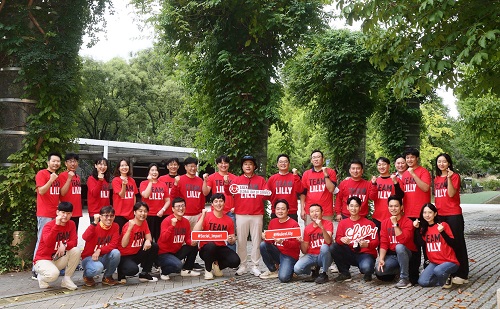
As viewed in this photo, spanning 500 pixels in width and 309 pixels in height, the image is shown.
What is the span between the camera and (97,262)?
6.62 meters

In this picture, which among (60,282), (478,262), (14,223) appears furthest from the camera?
(478,262)

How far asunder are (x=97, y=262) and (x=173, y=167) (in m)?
2.22

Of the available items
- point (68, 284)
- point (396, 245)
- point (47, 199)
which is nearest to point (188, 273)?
point (68, 284)

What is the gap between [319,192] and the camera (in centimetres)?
761

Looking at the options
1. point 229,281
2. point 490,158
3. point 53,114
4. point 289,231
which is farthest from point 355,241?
point 490,158

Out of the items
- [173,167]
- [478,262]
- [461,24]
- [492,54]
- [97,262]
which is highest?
[461,24]

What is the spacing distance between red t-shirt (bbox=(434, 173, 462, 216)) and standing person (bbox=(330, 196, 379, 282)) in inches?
40.1

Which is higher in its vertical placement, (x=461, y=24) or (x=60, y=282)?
(x=461, y=24)

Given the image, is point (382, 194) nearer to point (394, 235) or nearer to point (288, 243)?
point (394, 235)

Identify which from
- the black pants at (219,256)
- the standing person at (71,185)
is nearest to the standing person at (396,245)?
the black pants at (219,256)

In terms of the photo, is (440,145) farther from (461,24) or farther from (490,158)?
(461,24)

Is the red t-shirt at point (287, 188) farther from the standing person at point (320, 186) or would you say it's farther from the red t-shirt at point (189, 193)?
the red t-shirt at point (189, 193)

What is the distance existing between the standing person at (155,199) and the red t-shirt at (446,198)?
4.34 meters

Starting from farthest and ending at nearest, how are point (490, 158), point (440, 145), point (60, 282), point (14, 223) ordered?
point (490, 158) → point (440, 145) → point (14, 223) → point (60, 282)
